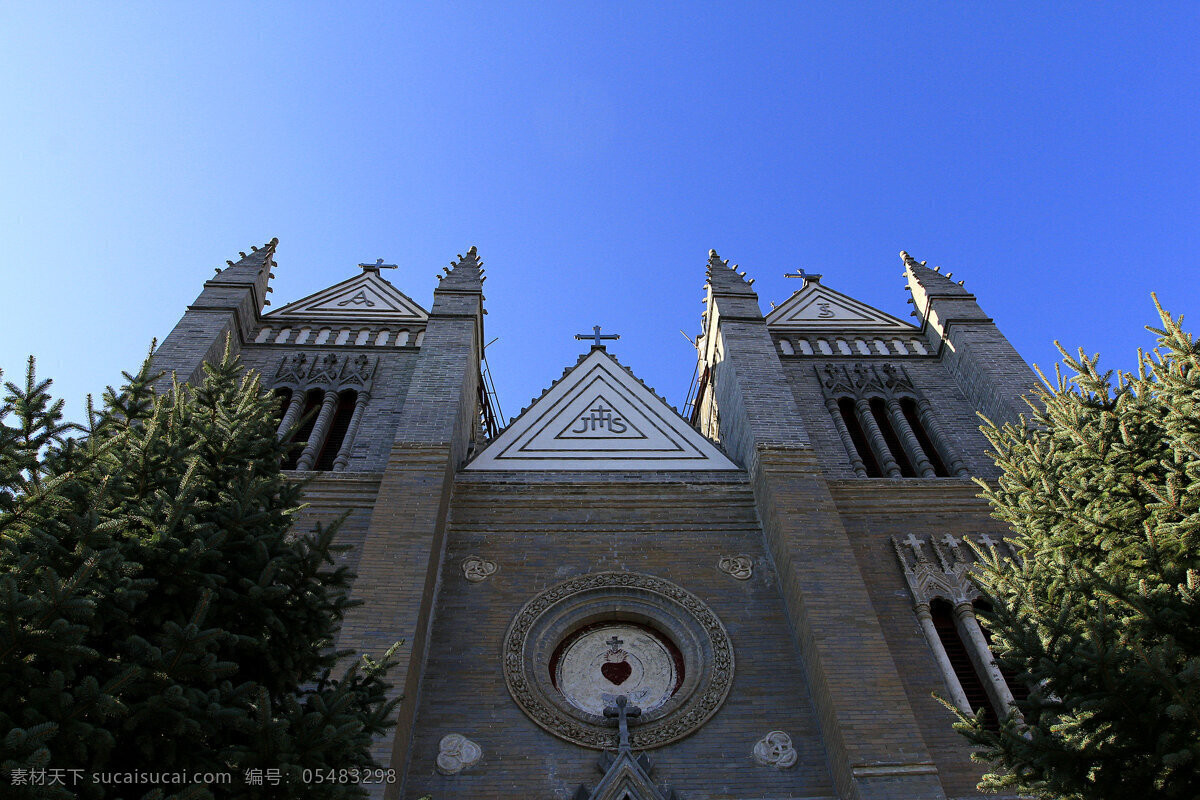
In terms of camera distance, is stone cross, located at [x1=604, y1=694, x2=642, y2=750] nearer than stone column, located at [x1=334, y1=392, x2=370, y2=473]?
Yes

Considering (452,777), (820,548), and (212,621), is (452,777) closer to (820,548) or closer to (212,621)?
(212,621)

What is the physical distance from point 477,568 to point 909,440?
7460 millimetres

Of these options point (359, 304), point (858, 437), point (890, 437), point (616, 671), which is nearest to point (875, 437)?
point (858, 437)

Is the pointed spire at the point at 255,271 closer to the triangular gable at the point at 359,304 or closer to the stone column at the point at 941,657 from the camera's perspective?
the triangular gable at the point at 359,304

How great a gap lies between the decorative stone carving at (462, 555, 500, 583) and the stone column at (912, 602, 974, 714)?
5.21 m

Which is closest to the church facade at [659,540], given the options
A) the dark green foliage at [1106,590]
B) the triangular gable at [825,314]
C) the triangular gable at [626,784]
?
the triangular gable at [626,784]

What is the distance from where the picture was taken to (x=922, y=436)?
1489cm

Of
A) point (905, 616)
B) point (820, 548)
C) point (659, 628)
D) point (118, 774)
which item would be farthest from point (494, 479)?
point (118, 774)

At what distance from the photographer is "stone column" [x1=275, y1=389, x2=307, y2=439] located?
14148 mm

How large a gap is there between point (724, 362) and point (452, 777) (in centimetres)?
848

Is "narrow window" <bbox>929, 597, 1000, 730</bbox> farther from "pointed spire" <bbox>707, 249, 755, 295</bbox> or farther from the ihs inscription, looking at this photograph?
"pointed spire" <bbox>707, 249, 755, 295</bbox>

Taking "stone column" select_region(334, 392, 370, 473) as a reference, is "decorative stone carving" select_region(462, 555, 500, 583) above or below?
below

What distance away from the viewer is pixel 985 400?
14547mm

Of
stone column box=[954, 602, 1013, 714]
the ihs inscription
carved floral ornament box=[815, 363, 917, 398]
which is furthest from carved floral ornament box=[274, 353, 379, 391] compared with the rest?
stone column box=[954, 602, 1013, 714]
